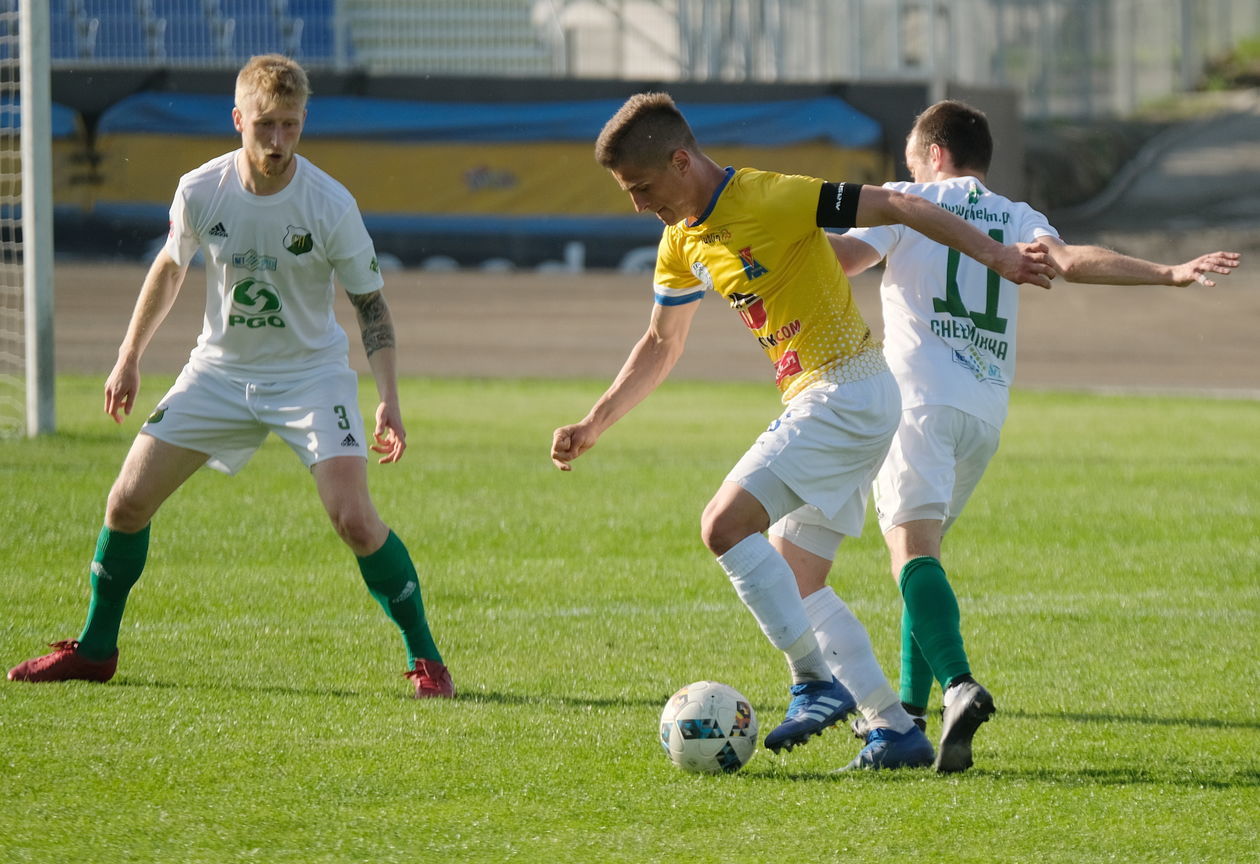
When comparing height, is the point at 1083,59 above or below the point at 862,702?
above

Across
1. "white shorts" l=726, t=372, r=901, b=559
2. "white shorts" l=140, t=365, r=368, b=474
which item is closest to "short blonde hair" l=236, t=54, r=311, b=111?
"white shorts" l=140, t=365, r=368, b=474

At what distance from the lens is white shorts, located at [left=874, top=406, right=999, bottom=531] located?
16.5 feet

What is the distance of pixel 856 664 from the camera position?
4.88 metres

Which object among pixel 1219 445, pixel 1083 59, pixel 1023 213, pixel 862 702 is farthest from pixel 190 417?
pixel 1083 59

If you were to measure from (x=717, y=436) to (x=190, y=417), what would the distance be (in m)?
8.19

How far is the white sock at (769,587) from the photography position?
15.4ft

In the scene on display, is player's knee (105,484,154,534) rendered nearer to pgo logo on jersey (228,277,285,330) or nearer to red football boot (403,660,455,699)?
pgo logo on jersey (228,277,285,330)

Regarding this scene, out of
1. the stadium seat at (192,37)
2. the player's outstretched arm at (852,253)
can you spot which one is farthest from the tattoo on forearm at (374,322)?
the stadium seat at (192,37)

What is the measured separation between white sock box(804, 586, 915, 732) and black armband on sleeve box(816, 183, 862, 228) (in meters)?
1.19

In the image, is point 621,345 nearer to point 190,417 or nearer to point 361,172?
point 361,172

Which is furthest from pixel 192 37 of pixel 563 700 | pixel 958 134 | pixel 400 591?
pixel 958 134

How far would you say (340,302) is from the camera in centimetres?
2447

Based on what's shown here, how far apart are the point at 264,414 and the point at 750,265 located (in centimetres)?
193

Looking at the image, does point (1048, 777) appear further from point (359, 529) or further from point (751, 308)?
point (359, 529)
